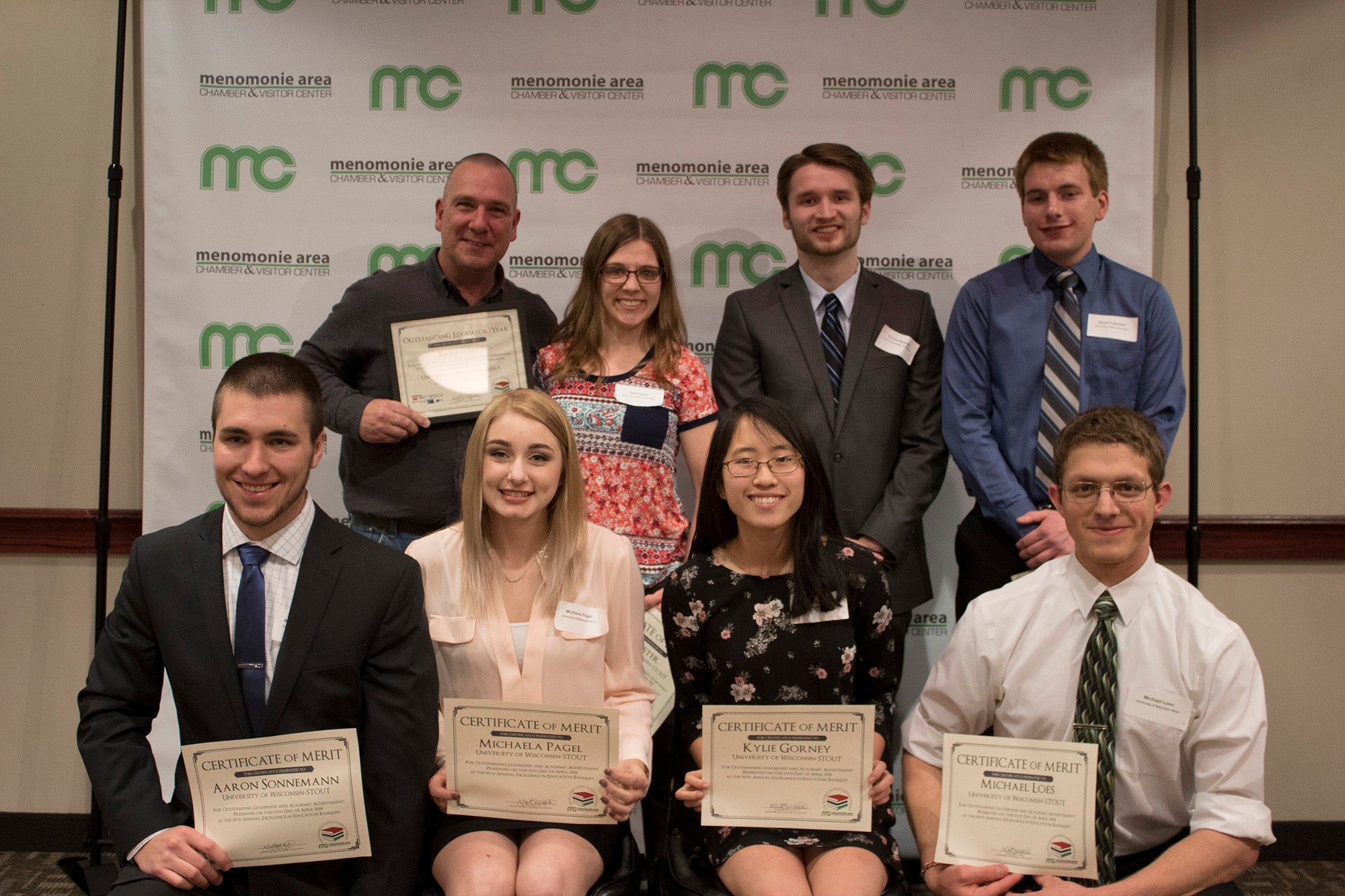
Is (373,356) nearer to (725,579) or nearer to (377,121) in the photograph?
(377,121)

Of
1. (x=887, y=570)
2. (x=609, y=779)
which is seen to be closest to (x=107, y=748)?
(x=609, y=779)

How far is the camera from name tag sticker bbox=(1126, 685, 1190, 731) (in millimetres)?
2225

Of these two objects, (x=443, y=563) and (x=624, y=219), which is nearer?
(x=443, y=563)

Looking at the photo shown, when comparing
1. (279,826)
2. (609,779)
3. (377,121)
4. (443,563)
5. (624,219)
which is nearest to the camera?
(279,826)

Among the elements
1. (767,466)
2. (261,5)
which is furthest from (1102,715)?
(261,5)

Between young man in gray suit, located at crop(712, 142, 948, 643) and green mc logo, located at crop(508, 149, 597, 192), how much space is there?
2.66 feet

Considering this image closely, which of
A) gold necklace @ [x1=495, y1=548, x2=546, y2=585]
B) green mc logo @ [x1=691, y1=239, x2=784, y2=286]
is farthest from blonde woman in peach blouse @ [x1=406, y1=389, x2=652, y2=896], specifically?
green mc logo @ [x1=691, y1=239, x2=784, y2=286]

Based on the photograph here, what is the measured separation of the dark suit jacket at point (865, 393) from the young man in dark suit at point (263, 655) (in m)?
1.44

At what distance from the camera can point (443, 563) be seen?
8.34ft

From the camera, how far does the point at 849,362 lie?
3326mm

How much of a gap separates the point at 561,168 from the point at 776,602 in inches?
82.7

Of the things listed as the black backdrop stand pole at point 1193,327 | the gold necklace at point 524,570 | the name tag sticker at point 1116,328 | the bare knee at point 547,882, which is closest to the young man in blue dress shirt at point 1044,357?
the name tag sticker at point 1116,328

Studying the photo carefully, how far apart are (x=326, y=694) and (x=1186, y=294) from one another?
3430 mm

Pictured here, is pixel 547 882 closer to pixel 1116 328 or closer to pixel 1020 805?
pixel 1020 805
